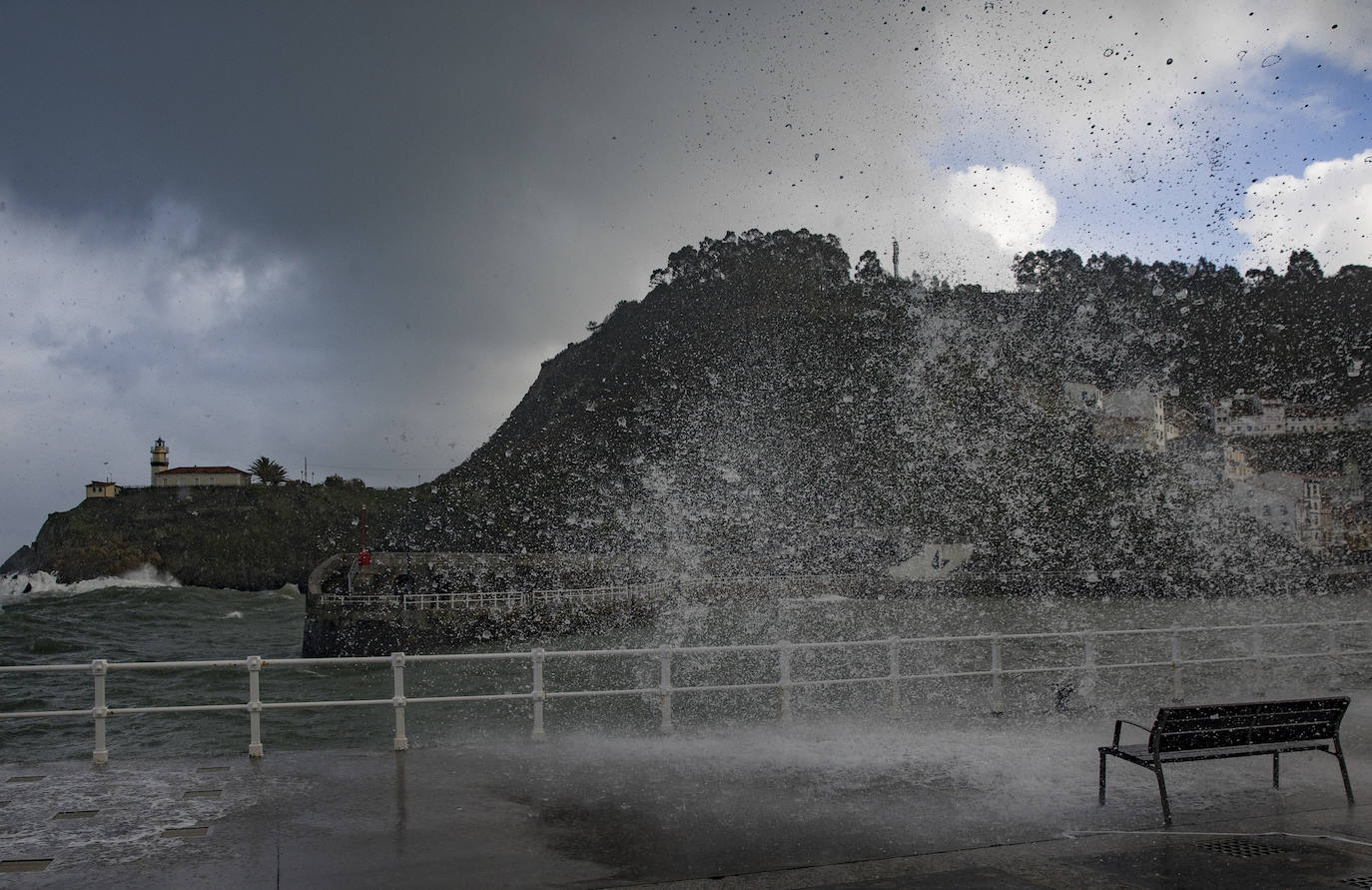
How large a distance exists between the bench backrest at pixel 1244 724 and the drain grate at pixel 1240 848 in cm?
77

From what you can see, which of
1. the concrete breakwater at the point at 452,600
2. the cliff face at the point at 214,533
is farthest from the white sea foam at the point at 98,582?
the concrete breakwater at the point at 452,600

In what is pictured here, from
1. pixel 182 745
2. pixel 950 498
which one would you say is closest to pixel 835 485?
pixel 950 498

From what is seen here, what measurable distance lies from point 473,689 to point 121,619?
69.8m

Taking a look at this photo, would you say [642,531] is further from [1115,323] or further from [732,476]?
[1115,323]

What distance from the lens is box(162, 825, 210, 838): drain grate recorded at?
6387 mm

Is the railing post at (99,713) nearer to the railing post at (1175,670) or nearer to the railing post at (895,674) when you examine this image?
the railing post at (895,674)

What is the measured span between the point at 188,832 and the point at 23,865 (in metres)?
0.96

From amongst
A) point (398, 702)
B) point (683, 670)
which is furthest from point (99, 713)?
point (683, 670)

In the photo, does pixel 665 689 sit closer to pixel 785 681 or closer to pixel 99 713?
pixel 785 681

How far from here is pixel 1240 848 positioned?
233 inches

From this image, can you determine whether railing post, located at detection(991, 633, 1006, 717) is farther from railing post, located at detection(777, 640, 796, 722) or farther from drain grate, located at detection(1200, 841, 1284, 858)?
drain grate, located at detection(1200, 841, 1284, 858)

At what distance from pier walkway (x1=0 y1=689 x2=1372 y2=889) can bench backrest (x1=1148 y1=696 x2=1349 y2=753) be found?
19.8 inches

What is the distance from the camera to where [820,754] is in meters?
8.96

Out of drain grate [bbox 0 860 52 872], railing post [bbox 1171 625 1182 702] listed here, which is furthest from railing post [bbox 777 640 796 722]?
drain grate [bbox 0 860 52 872]
